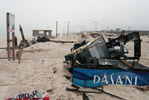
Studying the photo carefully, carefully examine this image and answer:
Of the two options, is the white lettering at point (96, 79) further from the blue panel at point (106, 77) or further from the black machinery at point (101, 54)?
the black machinery at point (101, 54)

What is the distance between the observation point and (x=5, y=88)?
315 centimetres

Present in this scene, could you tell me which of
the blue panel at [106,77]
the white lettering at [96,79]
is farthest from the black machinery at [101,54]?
the white lettering at [96,79]

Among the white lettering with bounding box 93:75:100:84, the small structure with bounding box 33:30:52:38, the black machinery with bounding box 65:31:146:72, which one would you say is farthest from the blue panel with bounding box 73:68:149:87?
the small structure with bounding box 33:30:52:38

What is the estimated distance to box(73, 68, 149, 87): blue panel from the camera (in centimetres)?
342

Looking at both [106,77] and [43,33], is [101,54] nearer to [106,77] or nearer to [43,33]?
[106,77]

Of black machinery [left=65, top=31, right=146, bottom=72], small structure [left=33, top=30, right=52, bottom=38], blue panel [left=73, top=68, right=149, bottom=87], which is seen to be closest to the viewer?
blue panel [left=73, top=68, right=149, bottom=87]

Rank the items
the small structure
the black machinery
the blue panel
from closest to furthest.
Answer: the blue panel → the black machinery → the small structure

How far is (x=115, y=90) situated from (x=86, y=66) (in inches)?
41.9

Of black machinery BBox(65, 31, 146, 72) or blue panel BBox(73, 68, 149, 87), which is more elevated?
black machinery BBox(65, 31, 146, 72)

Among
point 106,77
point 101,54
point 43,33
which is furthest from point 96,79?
point 43,33

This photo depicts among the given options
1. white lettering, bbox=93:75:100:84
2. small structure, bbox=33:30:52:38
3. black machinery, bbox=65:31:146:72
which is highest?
small structure, bbox=33:30:52:38

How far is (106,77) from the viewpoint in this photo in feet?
11.4

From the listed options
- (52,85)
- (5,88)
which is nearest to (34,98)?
(52,85)

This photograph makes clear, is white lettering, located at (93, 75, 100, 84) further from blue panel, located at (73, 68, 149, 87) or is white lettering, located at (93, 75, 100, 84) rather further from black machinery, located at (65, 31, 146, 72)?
Answer: black machinery, located at (65, 31, 146, 72)
